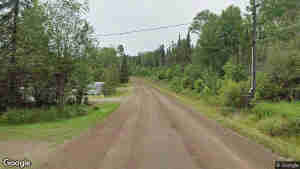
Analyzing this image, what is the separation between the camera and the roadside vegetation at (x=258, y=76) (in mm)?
7810

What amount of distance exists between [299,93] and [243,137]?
923 cm

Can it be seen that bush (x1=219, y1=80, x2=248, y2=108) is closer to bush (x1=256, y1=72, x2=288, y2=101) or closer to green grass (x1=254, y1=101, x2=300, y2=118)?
green grass (x1=254, y1=101, x2=300, y2=118)

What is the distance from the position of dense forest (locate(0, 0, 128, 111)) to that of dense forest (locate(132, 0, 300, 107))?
10.7m

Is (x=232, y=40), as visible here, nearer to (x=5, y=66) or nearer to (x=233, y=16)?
(x=233, y=16)

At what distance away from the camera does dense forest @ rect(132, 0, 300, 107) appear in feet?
44.0

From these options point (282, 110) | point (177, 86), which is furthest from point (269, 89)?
point (177, 86)

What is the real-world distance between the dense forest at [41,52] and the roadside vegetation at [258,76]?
10.1 meters

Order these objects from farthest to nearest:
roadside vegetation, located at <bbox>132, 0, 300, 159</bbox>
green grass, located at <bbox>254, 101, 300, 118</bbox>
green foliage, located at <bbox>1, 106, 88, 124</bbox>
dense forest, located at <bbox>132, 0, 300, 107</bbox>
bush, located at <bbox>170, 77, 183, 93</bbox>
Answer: bush, located at <bbox>170, 77, 183, 93</bbox>
dense forest, located at <bbox>132, 0, 300, 107</bbox>
green foliage, located at <bbox>1, 106, 88, 124</bbox>
green grass, located at <bbox>254, 101, 300, 118</bbox>
roadside vegetation, located at <bbox>132, 0, 300, 159</bbox>

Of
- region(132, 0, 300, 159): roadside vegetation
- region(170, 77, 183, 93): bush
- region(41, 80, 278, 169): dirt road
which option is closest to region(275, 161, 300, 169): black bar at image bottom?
region(41, 80, 278, 169): dirt road

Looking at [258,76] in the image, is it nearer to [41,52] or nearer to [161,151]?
[161,151]

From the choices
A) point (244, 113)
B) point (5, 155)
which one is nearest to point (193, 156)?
point (5, 155)

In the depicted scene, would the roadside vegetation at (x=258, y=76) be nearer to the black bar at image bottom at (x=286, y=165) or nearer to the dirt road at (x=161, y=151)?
the black bar at image bottom at (x=286, y=165)

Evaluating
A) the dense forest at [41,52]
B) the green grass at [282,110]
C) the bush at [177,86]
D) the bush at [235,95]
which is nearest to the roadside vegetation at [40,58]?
the dense forest at [41,52]

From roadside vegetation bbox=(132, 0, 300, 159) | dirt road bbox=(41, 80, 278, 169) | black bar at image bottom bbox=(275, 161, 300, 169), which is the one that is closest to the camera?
black bar at image bottom bbox=(275, 161, 300, 169)
